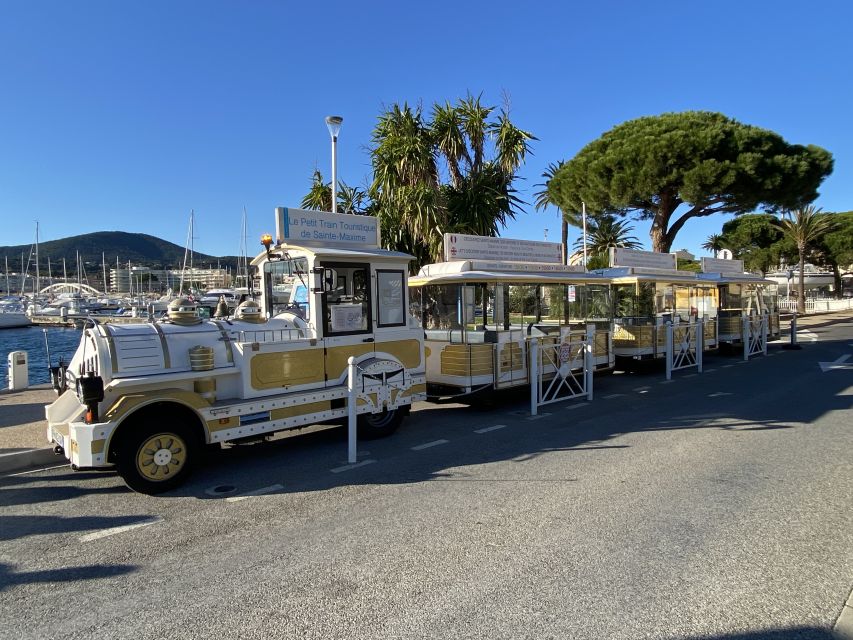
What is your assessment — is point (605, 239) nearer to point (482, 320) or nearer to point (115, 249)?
point (482, 320)

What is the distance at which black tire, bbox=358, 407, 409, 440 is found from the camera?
695 cm

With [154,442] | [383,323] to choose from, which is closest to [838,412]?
[383,323]

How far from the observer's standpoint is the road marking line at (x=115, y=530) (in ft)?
13.6

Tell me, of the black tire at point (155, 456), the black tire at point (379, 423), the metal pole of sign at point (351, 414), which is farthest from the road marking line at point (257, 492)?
the black tire at point (379, 423)

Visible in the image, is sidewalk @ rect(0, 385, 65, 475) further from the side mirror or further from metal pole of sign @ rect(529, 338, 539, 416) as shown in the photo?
metal pole of sign @ rect(529, 338, 539, 416)

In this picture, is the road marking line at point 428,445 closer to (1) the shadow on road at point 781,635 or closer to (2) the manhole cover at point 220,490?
(2) the manhole cover at point 220,490

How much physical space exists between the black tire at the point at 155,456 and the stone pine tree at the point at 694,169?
2125 centimetres

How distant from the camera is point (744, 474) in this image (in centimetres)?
546

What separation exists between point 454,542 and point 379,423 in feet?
10.7

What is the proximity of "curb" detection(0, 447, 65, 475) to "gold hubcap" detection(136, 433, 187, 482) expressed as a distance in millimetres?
1919

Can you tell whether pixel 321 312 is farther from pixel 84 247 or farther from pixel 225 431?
pixel 84 247

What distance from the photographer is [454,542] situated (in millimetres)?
3959

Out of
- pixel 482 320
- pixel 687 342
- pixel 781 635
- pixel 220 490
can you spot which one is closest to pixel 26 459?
pixel 220 490

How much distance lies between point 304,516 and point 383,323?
9.90ft
